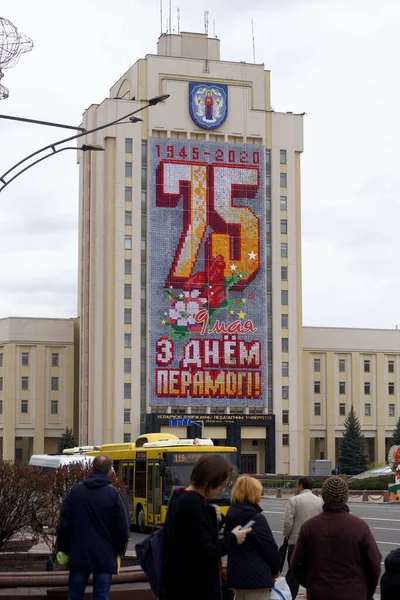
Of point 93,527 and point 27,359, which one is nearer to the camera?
point 93,527

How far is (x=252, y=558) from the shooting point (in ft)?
30.4

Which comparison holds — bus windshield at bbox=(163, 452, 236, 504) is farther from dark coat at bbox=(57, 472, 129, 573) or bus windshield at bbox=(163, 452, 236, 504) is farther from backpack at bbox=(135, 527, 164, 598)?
backpack at bbox=(135, 527, 164, 598)

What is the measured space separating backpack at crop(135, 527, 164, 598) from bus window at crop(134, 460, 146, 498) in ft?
89.3

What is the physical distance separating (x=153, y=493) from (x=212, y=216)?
52454 mm

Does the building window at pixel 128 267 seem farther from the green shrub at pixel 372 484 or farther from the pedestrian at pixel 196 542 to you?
the pedestrian at pixel 196 542

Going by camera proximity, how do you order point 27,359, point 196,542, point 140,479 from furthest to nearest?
point 27,359
point 140,479
point 196,542

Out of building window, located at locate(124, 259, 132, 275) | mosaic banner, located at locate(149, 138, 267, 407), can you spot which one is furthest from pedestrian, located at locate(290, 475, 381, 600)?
building window, located at locate(124, 259, 132, 275)

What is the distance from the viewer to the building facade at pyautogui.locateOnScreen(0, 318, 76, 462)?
92625mm

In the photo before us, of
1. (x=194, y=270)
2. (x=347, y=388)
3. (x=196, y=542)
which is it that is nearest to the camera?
(x=196, y=542)

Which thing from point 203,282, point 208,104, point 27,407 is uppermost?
point 208,104

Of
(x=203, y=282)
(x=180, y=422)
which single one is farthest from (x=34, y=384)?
(x=203, y=282)

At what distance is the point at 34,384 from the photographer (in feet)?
307

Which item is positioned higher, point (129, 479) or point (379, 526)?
point (129, 479)

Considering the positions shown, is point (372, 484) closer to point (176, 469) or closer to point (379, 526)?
point (379, 526)
